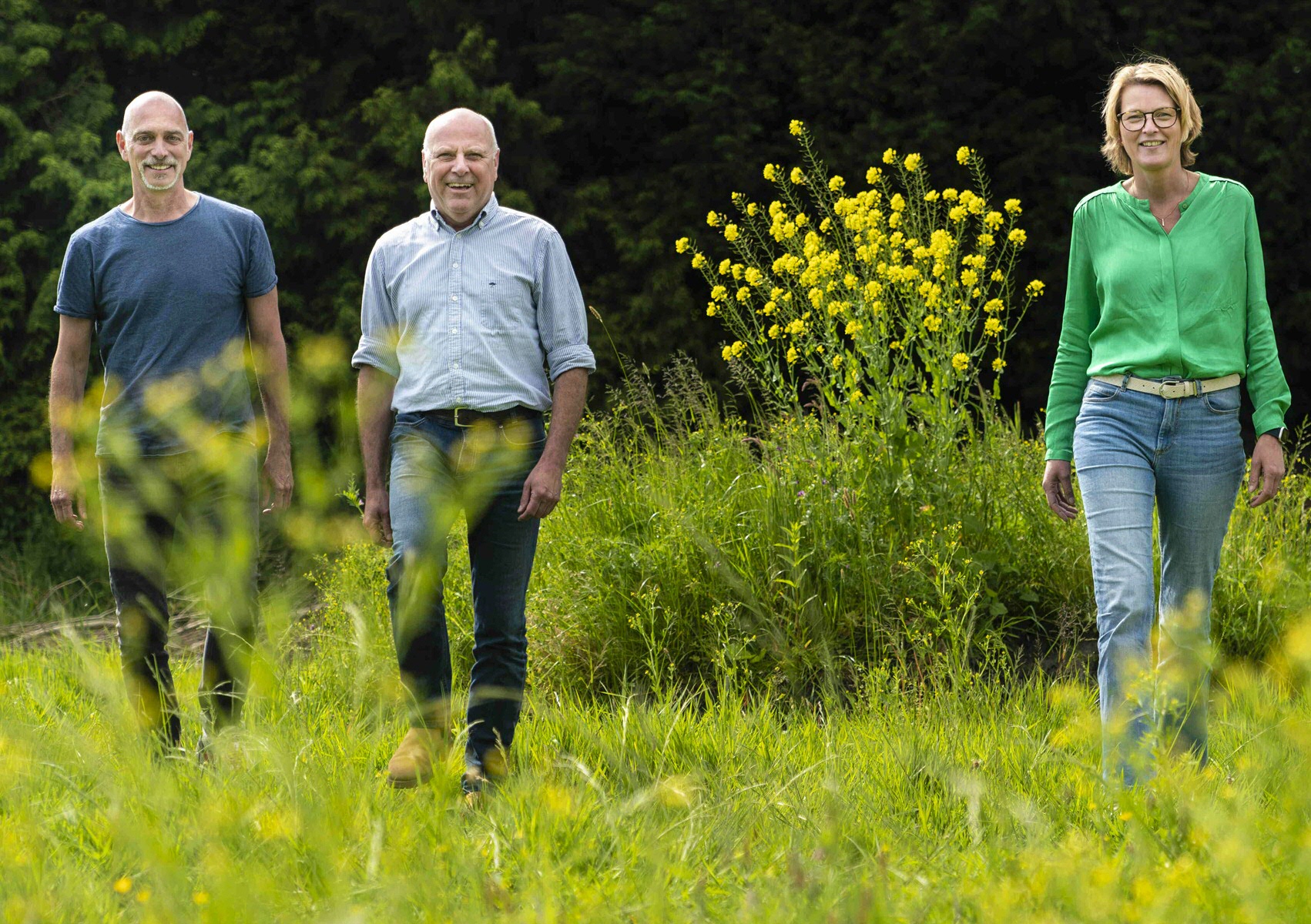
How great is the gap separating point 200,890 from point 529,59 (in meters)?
10.8

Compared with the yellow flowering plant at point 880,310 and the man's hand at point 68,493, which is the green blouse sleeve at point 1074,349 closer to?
the yellow flowering plant at point 880,310

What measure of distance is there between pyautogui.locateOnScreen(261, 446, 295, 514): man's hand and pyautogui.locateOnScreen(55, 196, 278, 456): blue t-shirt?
7.0 inches

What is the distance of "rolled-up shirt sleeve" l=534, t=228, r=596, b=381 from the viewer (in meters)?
3.47

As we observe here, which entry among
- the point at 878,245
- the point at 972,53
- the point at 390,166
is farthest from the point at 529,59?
the point at 878,245

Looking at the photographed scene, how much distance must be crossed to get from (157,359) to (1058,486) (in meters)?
2.36

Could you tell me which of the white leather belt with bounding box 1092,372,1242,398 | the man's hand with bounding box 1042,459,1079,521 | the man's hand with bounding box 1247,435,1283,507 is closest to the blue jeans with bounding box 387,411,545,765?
the man's hand with bounding box 1042,459,1079,521

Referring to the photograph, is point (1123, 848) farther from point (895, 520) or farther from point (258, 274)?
point (258, 274)

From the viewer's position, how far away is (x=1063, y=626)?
450 centimetres

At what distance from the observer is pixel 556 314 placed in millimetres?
3488

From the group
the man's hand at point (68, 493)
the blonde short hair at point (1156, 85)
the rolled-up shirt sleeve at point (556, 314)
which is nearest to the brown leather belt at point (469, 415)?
the rolled-up shirt sleeve at point (556, 314)

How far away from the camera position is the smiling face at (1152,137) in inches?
120

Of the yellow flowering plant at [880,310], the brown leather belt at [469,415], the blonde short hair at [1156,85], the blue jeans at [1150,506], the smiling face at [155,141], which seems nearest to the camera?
the blue jeans at [1150,506]

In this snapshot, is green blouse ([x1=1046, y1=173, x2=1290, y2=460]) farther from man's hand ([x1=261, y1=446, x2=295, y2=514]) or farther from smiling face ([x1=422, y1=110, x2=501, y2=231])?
Answer: man's hand ([x1=261, y1=446, x2=295, y2=514])

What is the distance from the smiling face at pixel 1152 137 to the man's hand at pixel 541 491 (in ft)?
5.07
